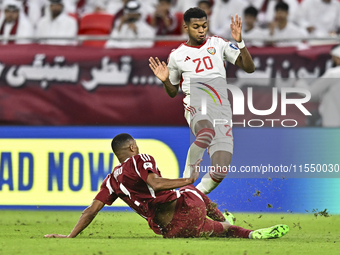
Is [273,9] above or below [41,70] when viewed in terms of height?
above

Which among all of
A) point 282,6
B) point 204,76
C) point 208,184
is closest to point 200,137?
point 208,184

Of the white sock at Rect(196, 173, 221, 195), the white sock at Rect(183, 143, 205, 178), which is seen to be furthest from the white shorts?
the white sock at Rect(196, 173, 221, 195)

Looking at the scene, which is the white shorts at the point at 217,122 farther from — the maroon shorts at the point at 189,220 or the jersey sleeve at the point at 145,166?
the jersey sleeve at the point at 145,166

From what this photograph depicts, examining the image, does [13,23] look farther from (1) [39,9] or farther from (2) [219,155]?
(2) [219,155]

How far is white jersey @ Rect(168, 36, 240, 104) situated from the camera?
263 inches

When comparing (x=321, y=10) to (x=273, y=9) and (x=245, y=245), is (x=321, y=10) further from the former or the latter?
(x=245, y=245)

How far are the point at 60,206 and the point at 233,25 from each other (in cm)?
434

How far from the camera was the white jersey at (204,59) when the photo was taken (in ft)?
21.9

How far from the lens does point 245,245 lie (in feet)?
17.0

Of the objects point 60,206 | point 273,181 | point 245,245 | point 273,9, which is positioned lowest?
point 60,206

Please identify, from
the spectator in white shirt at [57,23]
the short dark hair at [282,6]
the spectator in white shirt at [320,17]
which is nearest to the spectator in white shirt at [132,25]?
the spectator in white shirt at [57,23]

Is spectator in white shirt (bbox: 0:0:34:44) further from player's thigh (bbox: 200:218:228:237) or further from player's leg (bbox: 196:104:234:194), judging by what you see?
player's thigh (bbox: 200:218:228:237)

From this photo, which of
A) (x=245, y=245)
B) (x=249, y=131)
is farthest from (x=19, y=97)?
(x=245, y=245)

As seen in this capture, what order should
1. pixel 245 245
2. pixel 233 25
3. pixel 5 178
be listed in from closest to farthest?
pixel 245 245
pixel 233 25
pixel 5 178
